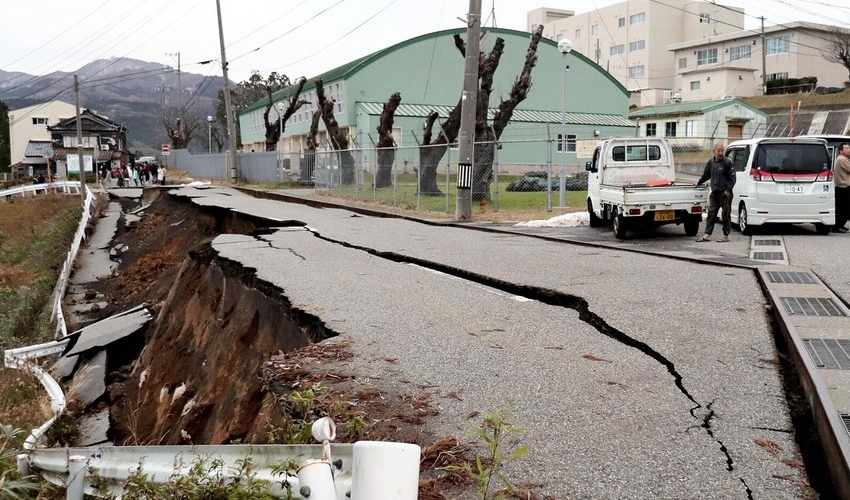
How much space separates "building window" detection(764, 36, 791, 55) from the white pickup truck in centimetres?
5287

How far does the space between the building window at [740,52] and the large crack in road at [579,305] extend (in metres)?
60.5

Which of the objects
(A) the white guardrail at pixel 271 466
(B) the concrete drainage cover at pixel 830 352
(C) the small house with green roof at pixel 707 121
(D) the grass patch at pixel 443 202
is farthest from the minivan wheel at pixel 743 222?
(C) the small house with green roof at pixel 707 121

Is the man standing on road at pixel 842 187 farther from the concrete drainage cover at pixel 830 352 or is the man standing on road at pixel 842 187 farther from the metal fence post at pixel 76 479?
the metal fence post at pixel 76 479

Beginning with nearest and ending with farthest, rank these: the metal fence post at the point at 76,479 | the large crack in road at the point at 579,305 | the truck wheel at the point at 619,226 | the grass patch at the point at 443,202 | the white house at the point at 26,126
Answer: the metal fence post at the point at 76,479 → the large crack in road at the point at 579,305 → the truck wheel at the point at 619,226 → the grass patch at the point at 443,202 → the white house at the point at 26,126

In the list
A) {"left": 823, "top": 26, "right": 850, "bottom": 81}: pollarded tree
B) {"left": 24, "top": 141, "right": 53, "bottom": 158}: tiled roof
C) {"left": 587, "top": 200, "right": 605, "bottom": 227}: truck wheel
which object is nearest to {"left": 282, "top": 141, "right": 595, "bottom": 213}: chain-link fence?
{"left": 587, "top": 200, "right": 605, "bottom": 227}: truck wheel

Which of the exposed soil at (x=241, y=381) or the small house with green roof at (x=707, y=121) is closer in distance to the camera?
the exposed soil at (x=241, y=381)

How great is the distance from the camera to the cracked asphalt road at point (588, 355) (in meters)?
3.82

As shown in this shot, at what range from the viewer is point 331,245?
1380cm

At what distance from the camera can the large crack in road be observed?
4.41 meters

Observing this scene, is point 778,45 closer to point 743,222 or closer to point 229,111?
point 229,111

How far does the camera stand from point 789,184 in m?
14.3

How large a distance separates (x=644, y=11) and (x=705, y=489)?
7676 centimetres

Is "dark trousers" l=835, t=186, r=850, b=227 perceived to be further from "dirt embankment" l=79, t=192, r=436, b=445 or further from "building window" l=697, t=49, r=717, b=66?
"building window" l=697, t=49, r=717, b=66

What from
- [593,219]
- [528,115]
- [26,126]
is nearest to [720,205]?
[593,219]
